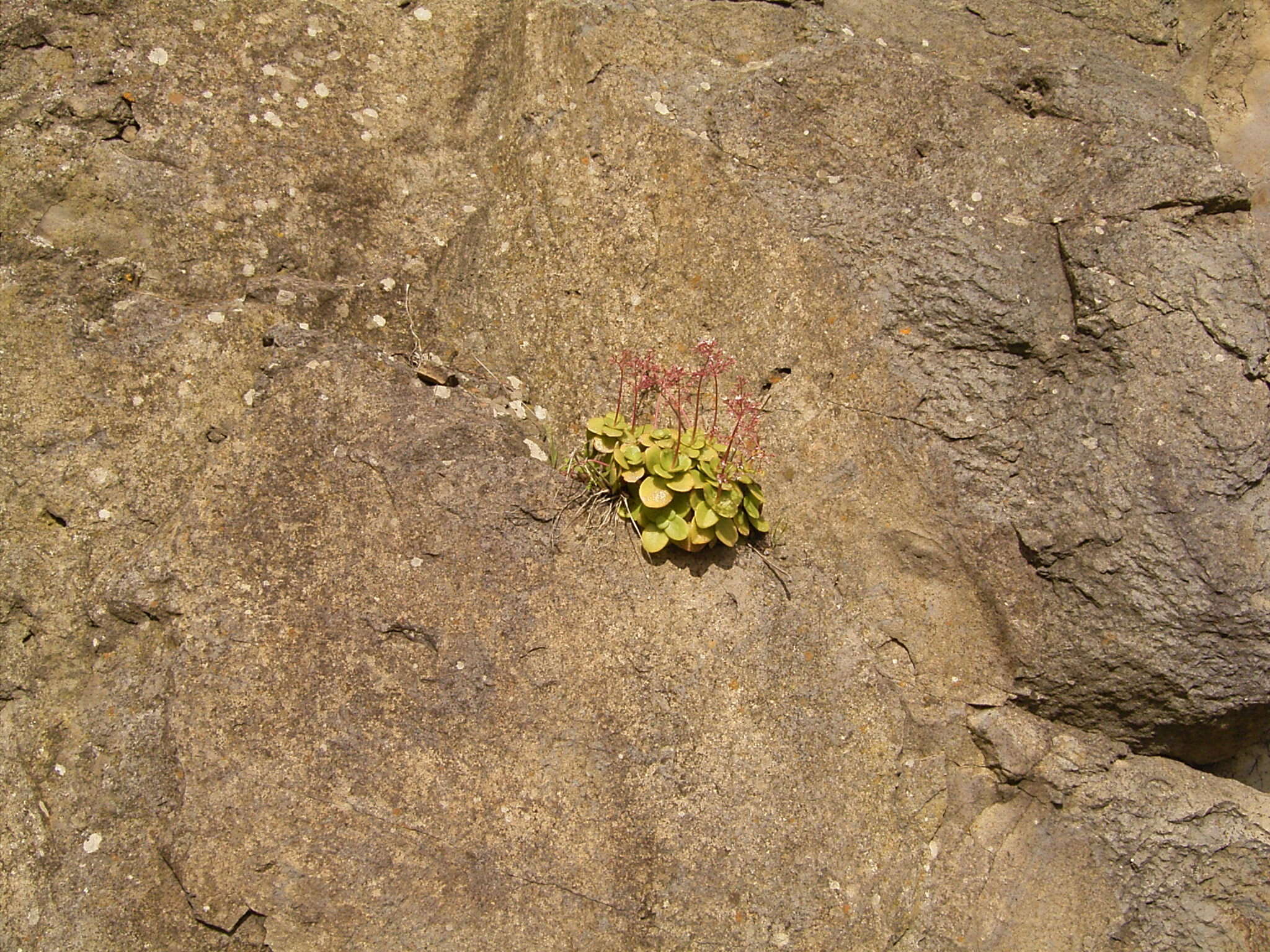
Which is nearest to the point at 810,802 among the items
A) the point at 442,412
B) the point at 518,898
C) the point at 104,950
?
the point at 518,898

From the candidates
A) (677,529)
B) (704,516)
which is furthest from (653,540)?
(704,516)

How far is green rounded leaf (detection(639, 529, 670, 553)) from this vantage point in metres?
3.29

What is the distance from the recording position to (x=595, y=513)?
340 cm

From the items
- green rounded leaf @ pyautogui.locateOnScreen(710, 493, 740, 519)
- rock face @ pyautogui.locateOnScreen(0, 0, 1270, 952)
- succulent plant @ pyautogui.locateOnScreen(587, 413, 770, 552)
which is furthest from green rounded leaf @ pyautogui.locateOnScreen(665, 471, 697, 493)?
rock face @ pyautogui.locateOnScreen(0, 0, 1270, 952)

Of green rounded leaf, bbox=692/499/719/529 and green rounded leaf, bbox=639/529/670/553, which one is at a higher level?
green rounded leaf, bbox=692/499/719/529

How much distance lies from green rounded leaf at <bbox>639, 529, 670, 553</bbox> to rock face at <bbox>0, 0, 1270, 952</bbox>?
11 centimetres

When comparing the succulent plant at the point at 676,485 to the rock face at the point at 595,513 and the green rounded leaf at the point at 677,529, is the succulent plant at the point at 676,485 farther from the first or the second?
the rock face at the point at 595,513

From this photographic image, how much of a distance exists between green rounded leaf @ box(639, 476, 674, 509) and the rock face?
24 cm

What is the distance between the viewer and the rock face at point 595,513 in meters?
3.09

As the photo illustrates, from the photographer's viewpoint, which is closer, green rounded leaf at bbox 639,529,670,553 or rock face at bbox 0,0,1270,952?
rock face at bbox 0,0,1270,952

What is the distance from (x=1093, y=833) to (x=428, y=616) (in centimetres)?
249

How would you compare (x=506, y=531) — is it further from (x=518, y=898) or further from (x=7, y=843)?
(x=7, y=843)

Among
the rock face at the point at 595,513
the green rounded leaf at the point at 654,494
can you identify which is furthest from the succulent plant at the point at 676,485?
the rock face at the point at 595,513

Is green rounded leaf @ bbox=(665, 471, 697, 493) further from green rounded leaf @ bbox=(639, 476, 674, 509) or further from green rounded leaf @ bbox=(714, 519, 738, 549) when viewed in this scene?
green rounded leaf @ bbox=(714, 519, 738, 549)
